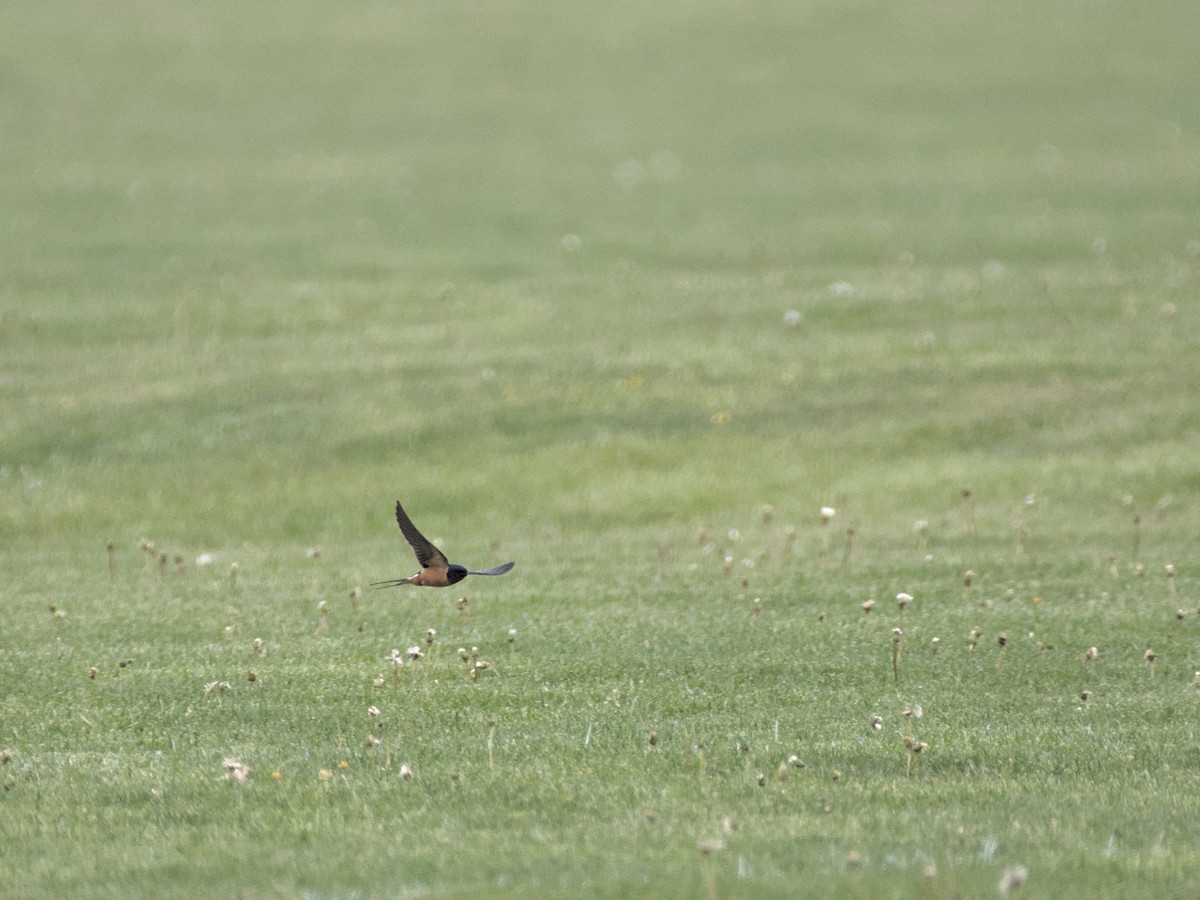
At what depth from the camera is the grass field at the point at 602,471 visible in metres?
7.96

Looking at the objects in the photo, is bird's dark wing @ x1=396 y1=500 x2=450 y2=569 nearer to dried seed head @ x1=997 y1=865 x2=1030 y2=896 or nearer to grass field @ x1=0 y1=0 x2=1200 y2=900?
grass field @ x1=0 y1=0 x2=1200 y2=900

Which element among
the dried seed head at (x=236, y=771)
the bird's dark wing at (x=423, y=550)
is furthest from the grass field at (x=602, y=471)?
the bird's dark wing at (x=423, y=550)

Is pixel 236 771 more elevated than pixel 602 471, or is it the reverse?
pixel 236 771

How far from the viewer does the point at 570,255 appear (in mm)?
26891

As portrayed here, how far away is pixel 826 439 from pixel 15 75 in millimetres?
29106

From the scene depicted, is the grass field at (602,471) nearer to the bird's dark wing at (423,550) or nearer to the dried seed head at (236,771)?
the dried seed head at (236,771)

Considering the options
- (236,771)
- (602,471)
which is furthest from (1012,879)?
(602,471)

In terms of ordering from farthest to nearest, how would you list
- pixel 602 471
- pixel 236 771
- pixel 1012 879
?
pixel 602 471 < pixel 236 771 < pixel 1012 879

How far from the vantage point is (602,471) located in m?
18.0

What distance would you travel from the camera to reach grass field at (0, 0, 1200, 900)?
7.96m

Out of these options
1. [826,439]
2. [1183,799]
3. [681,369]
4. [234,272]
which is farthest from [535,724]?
[234,272]

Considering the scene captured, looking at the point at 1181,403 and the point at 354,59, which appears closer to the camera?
the point at 1181,403

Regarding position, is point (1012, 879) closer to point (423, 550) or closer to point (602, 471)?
point (423, 550)

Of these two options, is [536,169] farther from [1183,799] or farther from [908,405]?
[1183,799]
